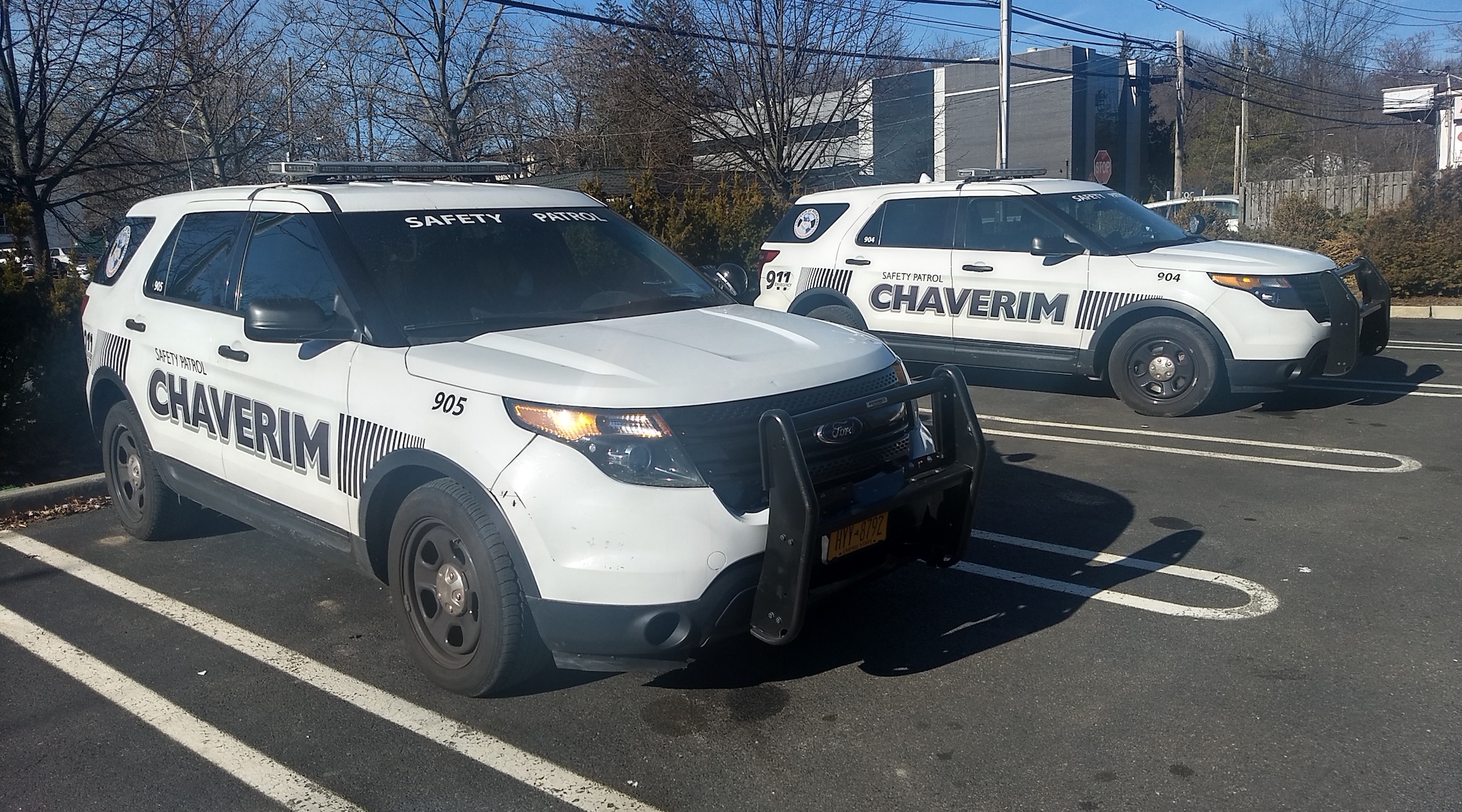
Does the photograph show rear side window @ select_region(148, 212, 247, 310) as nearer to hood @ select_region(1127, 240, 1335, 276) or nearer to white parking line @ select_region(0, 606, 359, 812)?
white parking line @ select_region(0, 606, 359, 812)

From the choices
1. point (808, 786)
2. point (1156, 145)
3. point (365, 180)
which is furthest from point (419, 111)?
point (1156, 145)

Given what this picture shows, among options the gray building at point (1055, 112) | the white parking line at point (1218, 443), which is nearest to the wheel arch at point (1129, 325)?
the white parking line at point (1218, 443)

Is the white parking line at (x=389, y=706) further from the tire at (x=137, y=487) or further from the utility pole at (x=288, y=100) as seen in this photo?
the utility pole at (x=288, y=100)

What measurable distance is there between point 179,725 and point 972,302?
7.08 m

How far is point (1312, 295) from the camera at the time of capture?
823cm

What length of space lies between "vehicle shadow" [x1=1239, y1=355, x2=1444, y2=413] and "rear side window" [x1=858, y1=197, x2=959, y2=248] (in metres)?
2.78

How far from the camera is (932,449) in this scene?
4406mm

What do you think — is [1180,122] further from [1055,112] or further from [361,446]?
[361,446]

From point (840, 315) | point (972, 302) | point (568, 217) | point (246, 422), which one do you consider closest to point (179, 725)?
point (246, 422)

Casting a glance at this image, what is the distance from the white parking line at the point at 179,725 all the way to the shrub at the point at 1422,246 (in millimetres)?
15290

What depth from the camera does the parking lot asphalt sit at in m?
3.49

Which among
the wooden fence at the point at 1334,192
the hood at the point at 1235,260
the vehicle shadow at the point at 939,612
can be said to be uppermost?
the wooden fence at the point at 1334,192

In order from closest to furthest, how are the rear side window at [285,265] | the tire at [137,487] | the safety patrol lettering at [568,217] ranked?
1. the rear side window at [285,265]
2. the safety patrol lettering at [568,217]
3. the tire at [137,487]

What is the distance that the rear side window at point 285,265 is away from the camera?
4684 mm
